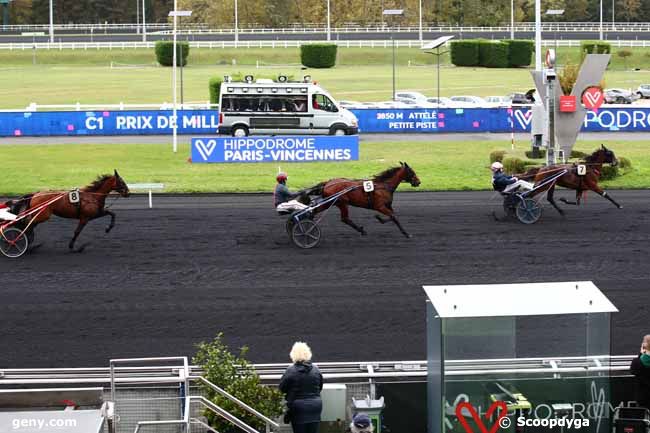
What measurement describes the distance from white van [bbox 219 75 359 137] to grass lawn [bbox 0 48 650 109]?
20.1m

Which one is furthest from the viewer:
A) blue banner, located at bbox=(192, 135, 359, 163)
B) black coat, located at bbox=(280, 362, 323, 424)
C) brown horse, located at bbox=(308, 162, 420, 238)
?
blue banner, located at bbox=(192, 135, 359, 163)

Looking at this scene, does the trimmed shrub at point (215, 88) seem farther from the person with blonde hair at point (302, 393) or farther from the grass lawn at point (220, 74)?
the person with blonde hair at point (302, 393)

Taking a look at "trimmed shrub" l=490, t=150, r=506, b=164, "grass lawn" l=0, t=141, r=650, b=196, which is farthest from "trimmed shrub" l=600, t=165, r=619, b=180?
"trimmed shrub" l=490, t=150, r=506, b=164

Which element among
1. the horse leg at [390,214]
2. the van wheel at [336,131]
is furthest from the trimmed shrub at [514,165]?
the van wheel at [336,131]

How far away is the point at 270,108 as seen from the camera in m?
33.9

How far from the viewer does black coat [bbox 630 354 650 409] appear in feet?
30.9

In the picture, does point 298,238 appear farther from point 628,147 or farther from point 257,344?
point 628,147

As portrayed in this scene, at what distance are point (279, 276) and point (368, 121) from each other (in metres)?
22.5

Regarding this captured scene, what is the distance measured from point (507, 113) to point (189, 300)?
82.3ft

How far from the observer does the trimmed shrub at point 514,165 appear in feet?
85.1

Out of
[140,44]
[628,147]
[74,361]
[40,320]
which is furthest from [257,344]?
[140,44]

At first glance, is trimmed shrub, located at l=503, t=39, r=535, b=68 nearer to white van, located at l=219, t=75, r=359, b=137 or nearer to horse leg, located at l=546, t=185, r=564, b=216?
white van, located at l=219, t=75, r=359, b=137

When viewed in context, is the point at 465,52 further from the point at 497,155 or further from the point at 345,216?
the point at 345,216

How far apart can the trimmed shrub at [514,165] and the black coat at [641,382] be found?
16.5 metres
